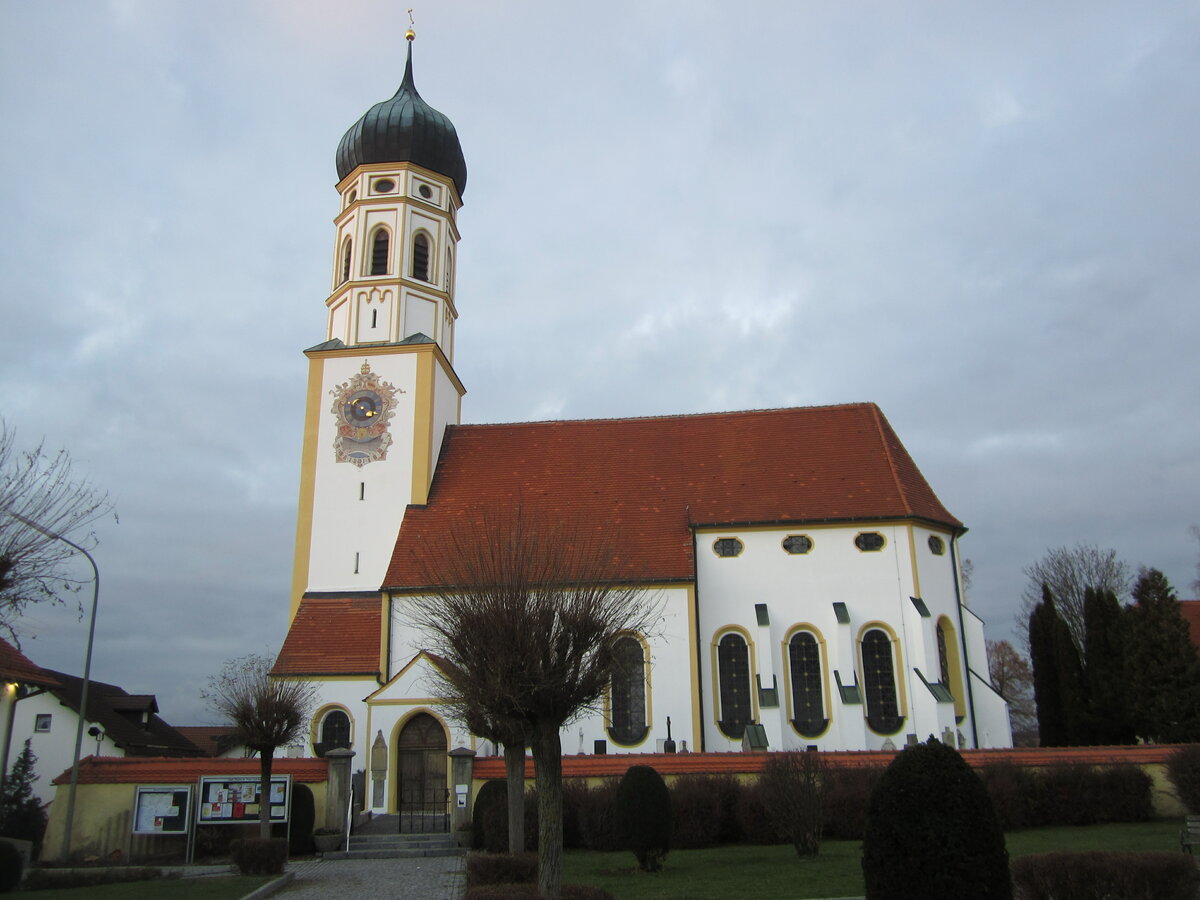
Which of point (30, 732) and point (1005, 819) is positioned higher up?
point (30, 732)

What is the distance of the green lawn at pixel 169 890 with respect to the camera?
46.6 ft

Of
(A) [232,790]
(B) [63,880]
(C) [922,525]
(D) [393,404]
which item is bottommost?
(B) [63,880]

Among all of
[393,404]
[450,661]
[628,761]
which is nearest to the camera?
[450,661]

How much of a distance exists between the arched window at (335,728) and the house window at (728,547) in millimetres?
11085

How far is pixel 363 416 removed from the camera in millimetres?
30000

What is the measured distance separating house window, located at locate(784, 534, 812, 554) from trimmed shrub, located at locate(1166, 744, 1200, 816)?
1026 cm

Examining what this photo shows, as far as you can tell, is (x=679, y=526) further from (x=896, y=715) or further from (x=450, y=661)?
(x=450, y=661)

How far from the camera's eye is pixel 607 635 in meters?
13.7

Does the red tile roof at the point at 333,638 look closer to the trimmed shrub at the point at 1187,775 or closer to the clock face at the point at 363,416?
the clock face at the point at 363,416

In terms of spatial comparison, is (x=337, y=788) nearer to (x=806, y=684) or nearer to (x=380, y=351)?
(x=806, y=684)

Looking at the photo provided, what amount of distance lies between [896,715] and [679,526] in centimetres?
771

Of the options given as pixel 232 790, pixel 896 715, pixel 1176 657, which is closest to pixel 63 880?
pixel 232 790

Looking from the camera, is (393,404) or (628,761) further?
(393,404)

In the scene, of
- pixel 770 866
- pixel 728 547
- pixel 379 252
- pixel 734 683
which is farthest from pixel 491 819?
pixel 379 252
